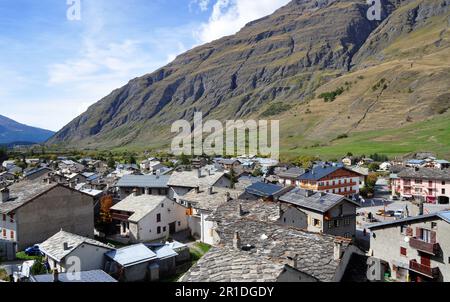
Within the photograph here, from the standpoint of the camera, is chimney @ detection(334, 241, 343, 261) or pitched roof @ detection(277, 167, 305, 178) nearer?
chimney @ detection(334, 241, 343, 261)

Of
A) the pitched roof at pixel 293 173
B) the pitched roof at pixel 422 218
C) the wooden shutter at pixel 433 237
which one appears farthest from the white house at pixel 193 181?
the wooden shutter at pixel 433 237

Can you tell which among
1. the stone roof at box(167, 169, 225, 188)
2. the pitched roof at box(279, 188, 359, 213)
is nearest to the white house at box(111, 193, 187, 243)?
the stone roof at box(167, 169, 225, 188)

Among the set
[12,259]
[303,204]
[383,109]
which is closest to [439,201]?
[303,204]

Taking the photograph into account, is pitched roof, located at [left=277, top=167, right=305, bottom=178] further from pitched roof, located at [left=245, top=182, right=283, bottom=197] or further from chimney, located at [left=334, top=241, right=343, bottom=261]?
chimney, located at [left=334, top=241, right=343, bottom=261]

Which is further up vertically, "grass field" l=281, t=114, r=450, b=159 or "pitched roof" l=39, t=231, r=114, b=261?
"grass field" l=281, t=114, r=450, b=159

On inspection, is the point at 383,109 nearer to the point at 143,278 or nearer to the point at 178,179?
the point at 178,179

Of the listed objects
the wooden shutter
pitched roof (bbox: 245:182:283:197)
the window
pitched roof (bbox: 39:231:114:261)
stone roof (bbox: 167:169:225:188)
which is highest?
stone roof (bbox: 167:169:225:188)
